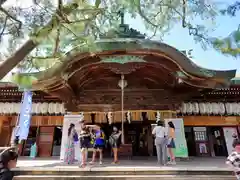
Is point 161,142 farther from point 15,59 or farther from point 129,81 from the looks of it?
point 15,59

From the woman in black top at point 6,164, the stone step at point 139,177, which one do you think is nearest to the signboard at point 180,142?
the stone step at point 139,177

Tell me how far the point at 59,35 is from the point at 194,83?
19.4ft

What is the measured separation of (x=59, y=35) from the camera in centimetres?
457

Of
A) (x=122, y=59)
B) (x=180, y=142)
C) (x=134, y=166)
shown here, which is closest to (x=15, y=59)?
(x=122, y=59)

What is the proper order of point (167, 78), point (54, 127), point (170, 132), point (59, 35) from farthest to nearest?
1. point (54, 127)
2. point (167, 78)
3. point (170, 132)
4. point (59, 35)

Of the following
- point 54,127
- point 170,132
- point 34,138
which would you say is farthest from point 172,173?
point 34,138

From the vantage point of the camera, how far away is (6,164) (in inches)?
124

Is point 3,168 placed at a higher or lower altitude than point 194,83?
lower

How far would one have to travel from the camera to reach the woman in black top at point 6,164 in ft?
10.0

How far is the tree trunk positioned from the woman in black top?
1.49 m

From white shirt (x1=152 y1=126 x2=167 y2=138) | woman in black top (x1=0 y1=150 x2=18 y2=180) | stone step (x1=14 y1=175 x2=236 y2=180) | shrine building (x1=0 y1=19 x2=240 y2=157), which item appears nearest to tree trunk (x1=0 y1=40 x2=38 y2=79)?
woman in black top (x1=0 y1=150 x2=18 y2=180)

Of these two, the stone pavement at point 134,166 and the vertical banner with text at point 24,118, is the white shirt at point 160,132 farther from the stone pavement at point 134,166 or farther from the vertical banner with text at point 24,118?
the vertical banner with text at point 24,118

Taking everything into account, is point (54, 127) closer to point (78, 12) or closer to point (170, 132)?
point (170, 132)

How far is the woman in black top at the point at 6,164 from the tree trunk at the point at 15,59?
4.90 feet
